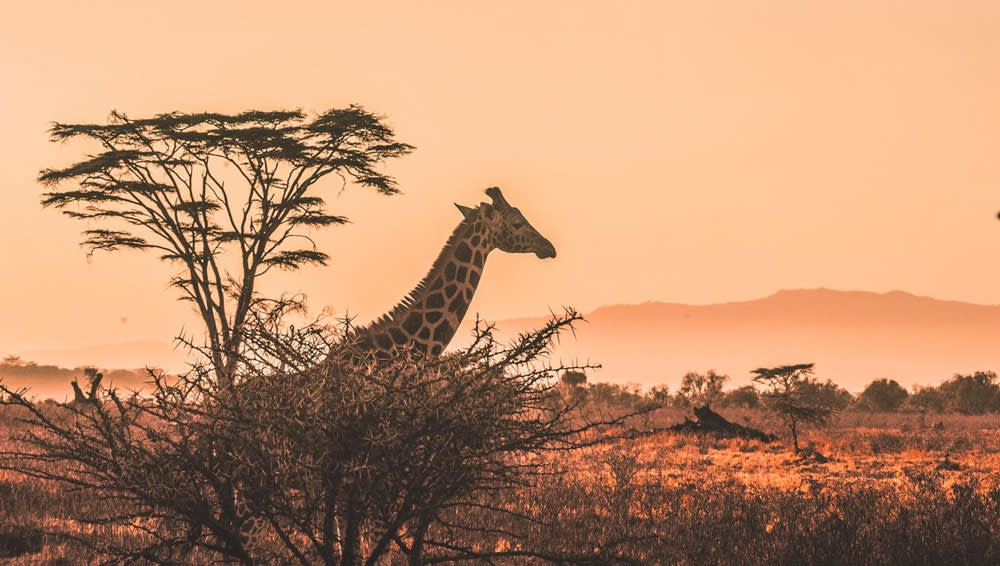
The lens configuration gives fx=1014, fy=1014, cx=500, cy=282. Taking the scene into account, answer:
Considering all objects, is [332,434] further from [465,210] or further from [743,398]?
[743,398]

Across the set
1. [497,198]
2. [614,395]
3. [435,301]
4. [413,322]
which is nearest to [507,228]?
[497,198]

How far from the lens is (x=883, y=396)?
58031 millimetres

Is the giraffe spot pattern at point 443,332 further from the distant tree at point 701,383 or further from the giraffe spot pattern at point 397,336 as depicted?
the distant tree at point 701,383

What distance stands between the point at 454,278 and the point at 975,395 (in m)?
48.1

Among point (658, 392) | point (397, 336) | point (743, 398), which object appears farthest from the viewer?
point (658, 392)

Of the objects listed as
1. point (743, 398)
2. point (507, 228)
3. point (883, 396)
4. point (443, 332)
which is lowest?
point (443, 332)

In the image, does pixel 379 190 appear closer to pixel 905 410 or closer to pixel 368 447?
pixel 368 447

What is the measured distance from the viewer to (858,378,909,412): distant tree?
2254 inches

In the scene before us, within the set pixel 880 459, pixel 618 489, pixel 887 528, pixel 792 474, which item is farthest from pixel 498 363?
pixel 880 459

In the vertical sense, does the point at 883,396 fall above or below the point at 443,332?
above

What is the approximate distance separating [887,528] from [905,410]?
152 ft

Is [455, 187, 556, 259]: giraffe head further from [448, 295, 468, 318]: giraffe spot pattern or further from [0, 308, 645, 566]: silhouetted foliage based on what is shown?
[0, 308, 645, 566]: silhouetted foliage

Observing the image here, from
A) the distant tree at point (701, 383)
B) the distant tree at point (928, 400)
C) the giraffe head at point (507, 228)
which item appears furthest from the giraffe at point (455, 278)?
the distant tree at point (701, 383)

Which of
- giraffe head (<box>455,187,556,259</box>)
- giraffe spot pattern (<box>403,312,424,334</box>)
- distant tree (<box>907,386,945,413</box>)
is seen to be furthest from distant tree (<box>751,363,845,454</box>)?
distant tree (<box>907,386,945,413</box>)
